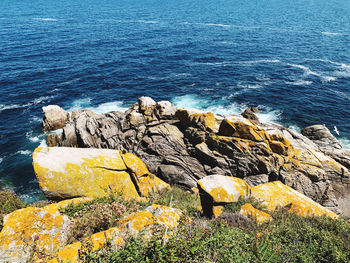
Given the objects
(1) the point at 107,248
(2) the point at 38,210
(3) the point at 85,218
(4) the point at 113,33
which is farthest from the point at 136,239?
(4) the point at 113,33

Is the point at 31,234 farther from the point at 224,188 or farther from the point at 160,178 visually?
the point at 160,178

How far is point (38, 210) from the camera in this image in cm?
857

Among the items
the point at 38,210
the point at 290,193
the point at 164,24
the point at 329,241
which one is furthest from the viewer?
the point at 164,24

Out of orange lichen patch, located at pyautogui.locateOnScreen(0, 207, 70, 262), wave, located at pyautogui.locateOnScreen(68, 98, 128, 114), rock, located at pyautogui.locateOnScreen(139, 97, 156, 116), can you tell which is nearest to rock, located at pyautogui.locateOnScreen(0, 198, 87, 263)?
orange lichen patch, located at pyautogui.locateOnScreen(0, 207, 70, 262)

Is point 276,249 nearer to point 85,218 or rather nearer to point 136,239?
point 136,239

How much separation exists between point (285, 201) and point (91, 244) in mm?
12687

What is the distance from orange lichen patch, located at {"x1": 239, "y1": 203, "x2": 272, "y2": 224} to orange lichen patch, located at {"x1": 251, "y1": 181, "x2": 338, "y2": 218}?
2352mm

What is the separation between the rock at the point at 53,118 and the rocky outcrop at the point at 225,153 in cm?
958

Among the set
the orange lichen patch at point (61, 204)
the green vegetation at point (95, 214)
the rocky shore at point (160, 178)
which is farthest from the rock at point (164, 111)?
the orange lichen patch at point (61, 204)

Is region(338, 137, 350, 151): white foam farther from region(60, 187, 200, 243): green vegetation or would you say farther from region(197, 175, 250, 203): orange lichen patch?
region(60, 187, 200, 243): green vegetation

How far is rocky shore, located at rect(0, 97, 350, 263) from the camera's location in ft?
25.2

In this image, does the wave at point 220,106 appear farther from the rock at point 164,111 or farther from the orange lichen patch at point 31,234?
the orange lichen patch at point 31,234

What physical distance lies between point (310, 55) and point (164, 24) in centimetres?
6481

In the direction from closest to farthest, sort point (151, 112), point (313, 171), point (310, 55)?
point (313, 171) → point (151, 112) → point (310, 55)
